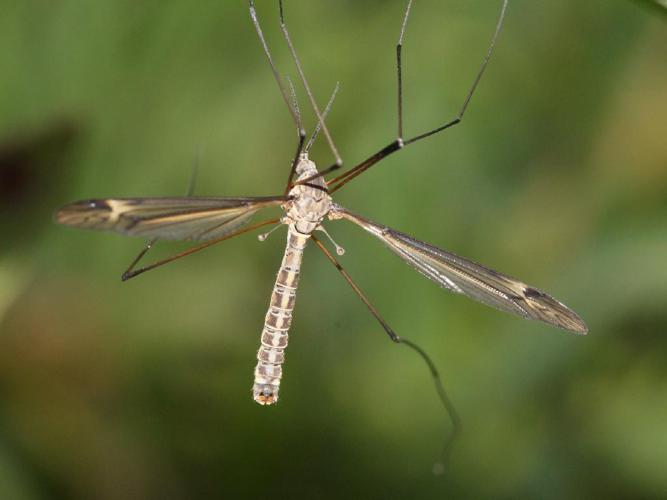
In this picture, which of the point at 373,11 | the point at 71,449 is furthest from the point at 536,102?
the point at 71,449

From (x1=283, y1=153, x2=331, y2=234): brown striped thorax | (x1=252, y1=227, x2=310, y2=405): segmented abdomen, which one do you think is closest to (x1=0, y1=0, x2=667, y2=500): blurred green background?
(x1=252, y1=227, x2=310, y2=405): segmented abdomen

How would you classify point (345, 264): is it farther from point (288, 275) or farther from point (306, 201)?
point (306, 201)

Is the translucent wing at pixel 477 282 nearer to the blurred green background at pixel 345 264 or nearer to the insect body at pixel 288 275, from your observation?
the insect body at pixel 288 275

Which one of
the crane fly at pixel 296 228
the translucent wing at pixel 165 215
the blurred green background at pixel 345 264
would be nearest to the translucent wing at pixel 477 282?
the crane fly at pixel 296 228

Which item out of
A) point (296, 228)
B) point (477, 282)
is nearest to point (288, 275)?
point (296, 228)

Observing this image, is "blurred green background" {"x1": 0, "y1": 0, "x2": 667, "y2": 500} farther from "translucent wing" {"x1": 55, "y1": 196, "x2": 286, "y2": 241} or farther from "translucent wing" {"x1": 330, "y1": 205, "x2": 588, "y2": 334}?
"translucent wing" {"x1": 55, "y1": 196, "x2": 286, "y2": 241}

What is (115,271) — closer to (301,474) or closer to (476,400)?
(301,474)

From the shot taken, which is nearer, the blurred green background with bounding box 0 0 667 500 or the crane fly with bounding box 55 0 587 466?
the crane fly with bounding box 55 0 587 466
